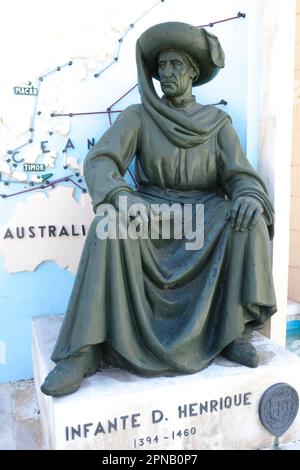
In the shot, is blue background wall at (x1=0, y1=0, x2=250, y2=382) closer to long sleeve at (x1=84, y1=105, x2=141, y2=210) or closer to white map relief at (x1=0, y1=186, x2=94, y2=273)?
white map relief at (x1=0, y1=186, x2=94, y2=273)

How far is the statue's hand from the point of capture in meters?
2.05

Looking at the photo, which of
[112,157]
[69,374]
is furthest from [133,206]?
[69,374]

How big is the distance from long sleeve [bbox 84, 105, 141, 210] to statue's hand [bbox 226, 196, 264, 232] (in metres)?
0.49

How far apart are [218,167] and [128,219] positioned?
659 mm

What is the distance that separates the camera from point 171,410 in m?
1.91

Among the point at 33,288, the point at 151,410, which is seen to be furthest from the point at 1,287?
the point at 151,410

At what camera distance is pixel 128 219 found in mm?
1982

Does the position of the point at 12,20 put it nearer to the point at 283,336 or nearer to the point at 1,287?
the point at 1,287

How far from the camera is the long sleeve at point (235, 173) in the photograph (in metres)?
2.19

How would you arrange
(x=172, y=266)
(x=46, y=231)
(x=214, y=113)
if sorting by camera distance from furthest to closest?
1. (x=46, y=231)
2. (x=214, y=113)
3. (x=172, y=266)

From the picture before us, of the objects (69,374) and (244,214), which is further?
(244,214)

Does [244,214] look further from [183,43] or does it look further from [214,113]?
[183,43]

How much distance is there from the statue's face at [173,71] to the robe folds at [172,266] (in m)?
0.10

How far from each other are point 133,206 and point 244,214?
0.50m
